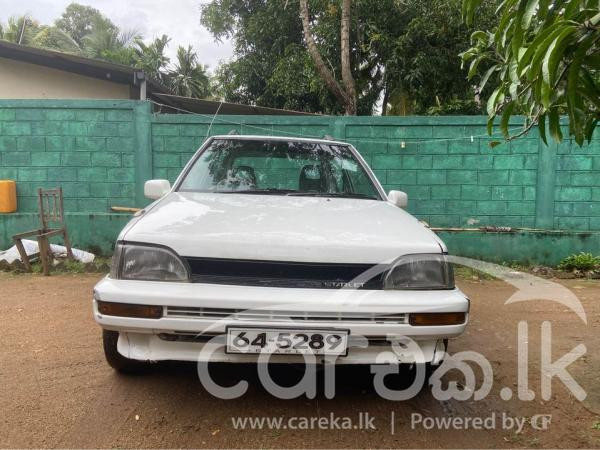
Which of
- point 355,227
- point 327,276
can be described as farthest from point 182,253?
point 355,227

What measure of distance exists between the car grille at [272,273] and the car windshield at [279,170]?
3.44 ft

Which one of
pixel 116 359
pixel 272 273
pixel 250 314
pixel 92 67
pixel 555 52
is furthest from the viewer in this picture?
pixel 92 67

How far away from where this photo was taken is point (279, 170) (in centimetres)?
375

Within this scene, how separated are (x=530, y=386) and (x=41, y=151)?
20.6ft

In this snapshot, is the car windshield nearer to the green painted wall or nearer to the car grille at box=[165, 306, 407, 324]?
the car grille at box=[165, 306, 407, 324]

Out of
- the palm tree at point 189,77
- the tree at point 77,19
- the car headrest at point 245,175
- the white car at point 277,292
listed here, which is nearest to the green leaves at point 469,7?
the white car at point 277,292

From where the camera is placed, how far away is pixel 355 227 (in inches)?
94.7

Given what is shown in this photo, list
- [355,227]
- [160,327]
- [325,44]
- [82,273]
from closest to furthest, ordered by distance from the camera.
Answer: [160,327], [355,227], [82,273], [325,44]

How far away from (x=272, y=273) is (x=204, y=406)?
86 cm

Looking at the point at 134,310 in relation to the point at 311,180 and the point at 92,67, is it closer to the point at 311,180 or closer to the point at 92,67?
the point at 311,180

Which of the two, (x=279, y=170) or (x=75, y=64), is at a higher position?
(x=75, y=64)

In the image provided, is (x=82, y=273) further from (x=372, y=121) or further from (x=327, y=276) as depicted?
(x=327, y=276)

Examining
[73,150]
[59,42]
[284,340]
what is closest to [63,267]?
[73,150]

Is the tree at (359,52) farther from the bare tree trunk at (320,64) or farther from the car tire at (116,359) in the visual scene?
the car tire at (116,359)
